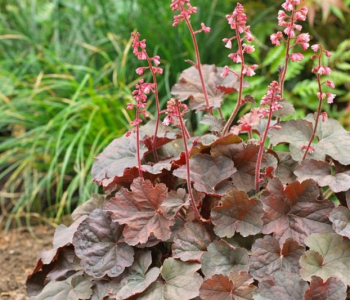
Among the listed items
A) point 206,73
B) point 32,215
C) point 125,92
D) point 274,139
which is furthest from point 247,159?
point 32,215

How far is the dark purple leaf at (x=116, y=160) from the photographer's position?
1.77m

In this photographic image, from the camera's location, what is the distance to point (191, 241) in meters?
1.59

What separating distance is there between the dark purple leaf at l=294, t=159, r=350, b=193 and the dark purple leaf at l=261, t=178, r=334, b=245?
0.04m

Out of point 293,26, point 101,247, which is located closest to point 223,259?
point 101,247

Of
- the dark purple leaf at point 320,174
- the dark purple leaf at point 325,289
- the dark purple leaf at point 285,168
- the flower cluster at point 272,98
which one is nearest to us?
the dark purple leaf at point 325,289

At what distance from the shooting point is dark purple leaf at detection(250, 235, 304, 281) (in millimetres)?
1505

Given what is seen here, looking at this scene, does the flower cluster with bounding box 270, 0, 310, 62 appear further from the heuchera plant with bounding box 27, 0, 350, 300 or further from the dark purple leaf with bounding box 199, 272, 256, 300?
the dark purple leaf with bounding box 199, 272, 256, 300

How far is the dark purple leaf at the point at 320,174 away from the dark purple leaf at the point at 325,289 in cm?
31

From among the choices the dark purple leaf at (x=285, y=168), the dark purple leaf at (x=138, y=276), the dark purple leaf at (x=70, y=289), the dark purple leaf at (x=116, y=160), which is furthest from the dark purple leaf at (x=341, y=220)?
the dark purple leaf at (x=70, y=289)

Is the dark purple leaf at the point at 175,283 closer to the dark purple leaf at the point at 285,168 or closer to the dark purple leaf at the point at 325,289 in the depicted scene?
the dark purple leaf at the point at 325,289

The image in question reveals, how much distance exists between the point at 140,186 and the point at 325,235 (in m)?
0.53

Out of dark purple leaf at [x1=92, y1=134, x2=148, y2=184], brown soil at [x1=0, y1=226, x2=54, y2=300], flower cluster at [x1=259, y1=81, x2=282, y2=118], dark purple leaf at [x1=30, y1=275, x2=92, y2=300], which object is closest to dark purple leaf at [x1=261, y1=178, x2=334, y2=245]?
flower cluster at [x1=259, y1=81, x2=282, y2=118]

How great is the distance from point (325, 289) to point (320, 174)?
38 centimetres

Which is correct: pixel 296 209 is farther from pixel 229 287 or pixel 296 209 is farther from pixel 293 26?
pixel 293 26
